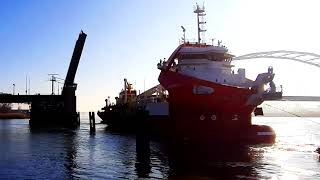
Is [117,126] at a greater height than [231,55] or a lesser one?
lesser

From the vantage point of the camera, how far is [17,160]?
36188 mm

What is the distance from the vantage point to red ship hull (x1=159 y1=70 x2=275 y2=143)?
45000mm

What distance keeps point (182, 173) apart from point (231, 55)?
28.2 meters

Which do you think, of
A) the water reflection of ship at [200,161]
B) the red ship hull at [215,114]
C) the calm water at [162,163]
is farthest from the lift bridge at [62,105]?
the water reflection of ship at [200,161]

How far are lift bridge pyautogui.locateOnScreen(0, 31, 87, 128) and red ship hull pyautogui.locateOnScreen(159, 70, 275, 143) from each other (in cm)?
4516

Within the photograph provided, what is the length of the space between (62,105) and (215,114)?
6819 centimetres

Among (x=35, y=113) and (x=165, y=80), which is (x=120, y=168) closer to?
(x=165, y=80)

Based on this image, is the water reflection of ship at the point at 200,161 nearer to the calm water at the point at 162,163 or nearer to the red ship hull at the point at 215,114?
the calm water at the point at 162,163

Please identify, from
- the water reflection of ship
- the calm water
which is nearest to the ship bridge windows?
the water reflection of ship

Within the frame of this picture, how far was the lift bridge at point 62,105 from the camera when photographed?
88.8 metres

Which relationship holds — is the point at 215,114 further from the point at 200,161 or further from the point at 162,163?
the point at 162,163

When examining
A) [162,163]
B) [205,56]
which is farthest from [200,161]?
[205,56]

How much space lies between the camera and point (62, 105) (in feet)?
350

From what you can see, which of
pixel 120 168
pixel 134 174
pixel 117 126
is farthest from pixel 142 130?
pixel 117 126
